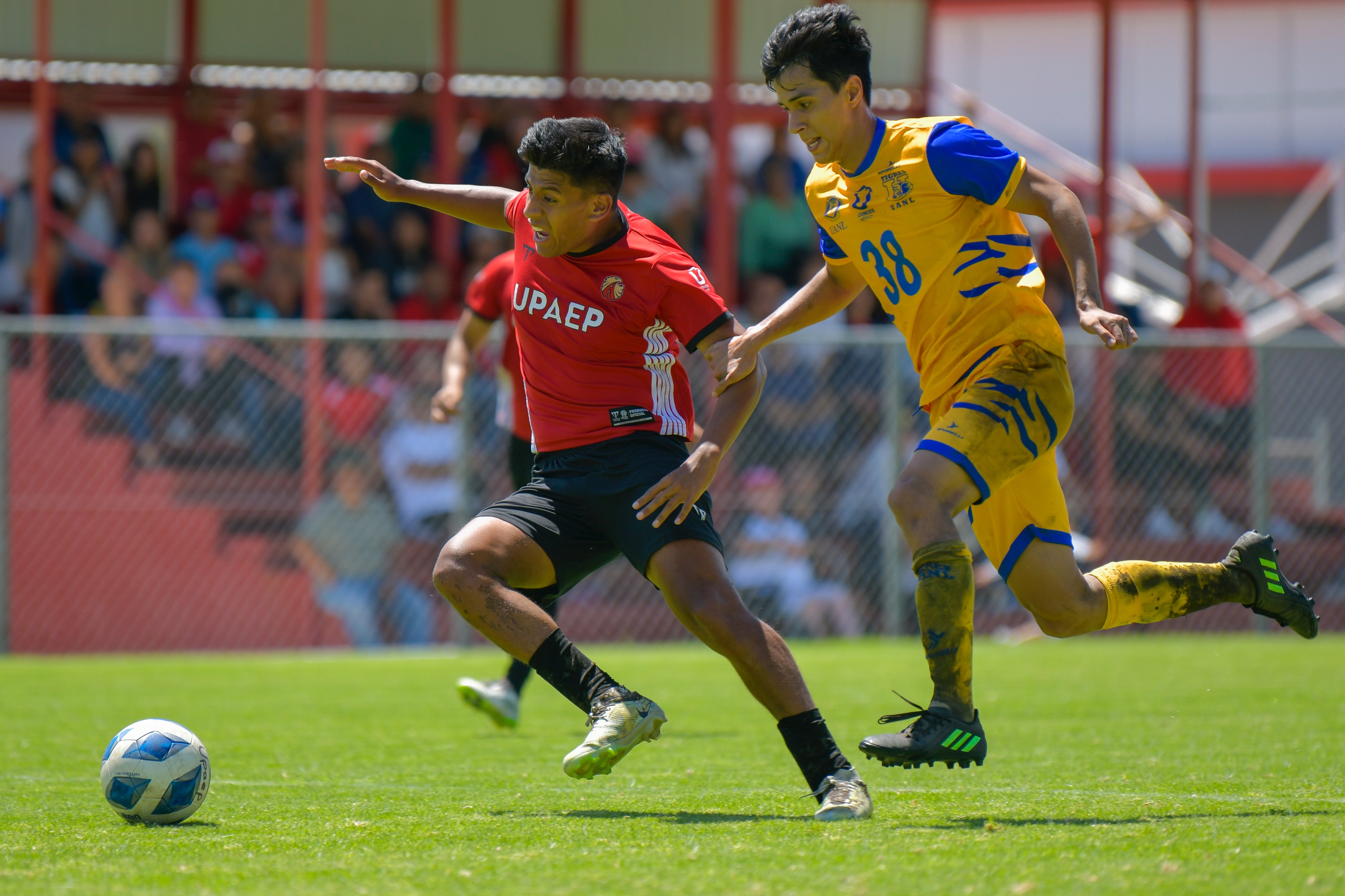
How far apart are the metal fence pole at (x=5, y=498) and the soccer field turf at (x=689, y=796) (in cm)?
215

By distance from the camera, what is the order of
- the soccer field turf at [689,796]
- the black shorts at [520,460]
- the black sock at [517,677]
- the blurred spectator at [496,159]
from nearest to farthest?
the soccer field turf at [689,796]
the black sock at [517,677]
the black shorts at [520,460]
the blurred spectator at [496,159]

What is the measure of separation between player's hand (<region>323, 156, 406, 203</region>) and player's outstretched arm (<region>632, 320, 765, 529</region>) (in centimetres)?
133

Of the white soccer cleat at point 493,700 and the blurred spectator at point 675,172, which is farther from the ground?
the blurred spectator at point 675,172

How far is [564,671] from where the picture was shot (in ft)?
15.3

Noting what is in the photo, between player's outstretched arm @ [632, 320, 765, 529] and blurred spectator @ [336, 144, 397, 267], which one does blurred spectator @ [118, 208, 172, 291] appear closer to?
blurred spectator @ [336, 144, 397, 267]

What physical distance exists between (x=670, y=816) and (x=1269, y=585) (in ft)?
7.17

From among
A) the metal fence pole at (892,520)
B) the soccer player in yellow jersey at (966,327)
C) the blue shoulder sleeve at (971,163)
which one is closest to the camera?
the soccer player in yellow jersey at (966,327)

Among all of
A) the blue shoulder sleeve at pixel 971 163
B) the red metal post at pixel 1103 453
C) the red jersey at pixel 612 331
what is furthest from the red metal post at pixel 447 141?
the blue shoulder sleeve at pixel 971 163

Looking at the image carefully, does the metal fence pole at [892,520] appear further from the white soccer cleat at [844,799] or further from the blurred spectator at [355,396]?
the white soccer cleat at [844,799]

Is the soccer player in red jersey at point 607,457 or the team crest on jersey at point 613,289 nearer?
the soccer player in red jersey at point 607,457

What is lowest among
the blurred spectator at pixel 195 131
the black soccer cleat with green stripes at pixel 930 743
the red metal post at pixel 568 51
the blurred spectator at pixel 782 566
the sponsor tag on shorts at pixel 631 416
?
the blurred spectator at pixel 782 566

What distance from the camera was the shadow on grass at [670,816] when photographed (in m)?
4.45

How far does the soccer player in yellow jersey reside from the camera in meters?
4.66

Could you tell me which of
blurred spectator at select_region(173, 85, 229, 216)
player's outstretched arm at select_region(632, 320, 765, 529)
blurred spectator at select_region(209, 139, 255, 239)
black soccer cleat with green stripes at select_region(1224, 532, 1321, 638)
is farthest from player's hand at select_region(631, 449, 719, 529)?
blurred spectator at select_region(173, 85, 229, 216)
